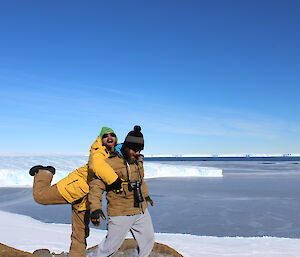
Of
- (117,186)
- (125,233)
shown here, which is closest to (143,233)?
(125,233)

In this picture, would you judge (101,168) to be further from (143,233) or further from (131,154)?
(143,233)

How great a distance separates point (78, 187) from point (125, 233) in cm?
55

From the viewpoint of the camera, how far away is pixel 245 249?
15.5 feet

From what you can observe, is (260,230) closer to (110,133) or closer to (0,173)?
(110,133)

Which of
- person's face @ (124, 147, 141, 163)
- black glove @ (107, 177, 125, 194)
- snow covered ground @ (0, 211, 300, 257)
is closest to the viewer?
black glove @ (107, 177, 125, 194)

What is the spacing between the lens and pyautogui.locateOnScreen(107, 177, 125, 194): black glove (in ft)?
8.26

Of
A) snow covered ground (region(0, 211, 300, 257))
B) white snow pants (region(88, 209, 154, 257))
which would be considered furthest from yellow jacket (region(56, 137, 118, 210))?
snow covered ground (region(0, 211, 300, 257))

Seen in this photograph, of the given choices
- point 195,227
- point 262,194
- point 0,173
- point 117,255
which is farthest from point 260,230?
point 0,173

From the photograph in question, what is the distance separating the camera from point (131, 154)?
2.63 m

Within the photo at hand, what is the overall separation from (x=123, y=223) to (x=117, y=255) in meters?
1.16

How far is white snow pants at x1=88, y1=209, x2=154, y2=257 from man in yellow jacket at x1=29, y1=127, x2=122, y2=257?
0.28 meters

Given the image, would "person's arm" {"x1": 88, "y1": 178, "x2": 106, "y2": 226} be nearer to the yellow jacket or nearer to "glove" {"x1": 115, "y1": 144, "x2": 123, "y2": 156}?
the yellow jacket

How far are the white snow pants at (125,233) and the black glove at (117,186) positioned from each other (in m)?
0.22

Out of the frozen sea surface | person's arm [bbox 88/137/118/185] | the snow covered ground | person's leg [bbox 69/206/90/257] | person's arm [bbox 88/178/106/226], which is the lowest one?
the frozen sea surface
